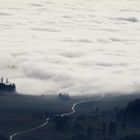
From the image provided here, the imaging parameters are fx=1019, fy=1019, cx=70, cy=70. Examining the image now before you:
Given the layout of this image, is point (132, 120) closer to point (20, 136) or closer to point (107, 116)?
point (107, 116)

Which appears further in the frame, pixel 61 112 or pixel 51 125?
pixel 61 112

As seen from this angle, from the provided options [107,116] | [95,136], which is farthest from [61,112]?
[95,136]

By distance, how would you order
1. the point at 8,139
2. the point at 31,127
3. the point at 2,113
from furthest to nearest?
the point at 2,113
the point at 31,127
the point at 8,139

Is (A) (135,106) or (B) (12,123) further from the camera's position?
(A) (135,106)

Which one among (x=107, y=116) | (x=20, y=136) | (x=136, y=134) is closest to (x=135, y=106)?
(x=107, y=116)

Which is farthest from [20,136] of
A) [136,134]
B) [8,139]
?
[136,134]

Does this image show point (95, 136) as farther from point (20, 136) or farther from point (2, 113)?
point (2, 113)

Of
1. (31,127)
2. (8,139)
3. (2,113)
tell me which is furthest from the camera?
(2,113)
